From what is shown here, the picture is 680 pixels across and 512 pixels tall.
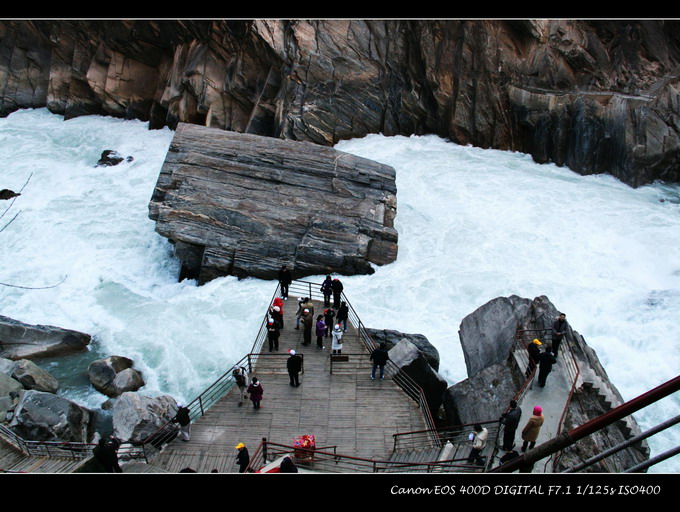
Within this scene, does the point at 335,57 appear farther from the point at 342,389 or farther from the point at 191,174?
the point at 342,389

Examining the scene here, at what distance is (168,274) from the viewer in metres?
27.6

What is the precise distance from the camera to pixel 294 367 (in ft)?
51.4

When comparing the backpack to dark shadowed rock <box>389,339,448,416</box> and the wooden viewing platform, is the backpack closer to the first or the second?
the wooden viewing platform

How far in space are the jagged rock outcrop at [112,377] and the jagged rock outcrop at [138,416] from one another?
8.12 feet

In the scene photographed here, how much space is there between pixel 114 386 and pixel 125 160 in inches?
1001

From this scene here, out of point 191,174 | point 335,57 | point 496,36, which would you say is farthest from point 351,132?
point 191,174

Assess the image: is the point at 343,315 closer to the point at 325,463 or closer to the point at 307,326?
the point at 307,326

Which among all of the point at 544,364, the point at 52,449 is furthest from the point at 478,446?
the point at 52,449

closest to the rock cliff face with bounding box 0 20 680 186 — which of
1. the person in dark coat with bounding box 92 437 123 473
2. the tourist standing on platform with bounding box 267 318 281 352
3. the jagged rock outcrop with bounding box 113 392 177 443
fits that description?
the tourist standing on platform with bounding box 267 318 281 352

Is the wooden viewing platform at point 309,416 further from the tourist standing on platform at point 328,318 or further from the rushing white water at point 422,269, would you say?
the rushing white water at point 422,269

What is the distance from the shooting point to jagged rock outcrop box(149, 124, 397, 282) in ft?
84.5

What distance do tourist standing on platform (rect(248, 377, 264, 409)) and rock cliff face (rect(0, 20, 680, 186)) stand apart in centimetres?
2568

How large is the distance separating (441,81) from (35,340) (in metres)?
31.2

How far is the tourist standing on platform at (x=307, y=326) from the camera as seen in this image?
57.3 feet
